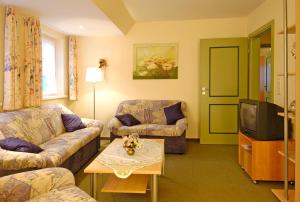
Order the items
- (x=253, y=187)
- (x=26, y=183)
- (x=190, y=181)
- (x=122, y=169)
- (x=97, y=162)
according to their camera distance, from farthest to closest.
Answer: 1. (x=190, y=181)
2. (x=253, y=187)
3. (x=97, y=162)
4. (x=122, y=169)
5. (x=26, y=183)

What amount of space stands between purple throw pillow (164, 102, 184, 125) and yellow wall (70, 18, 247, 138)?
1.51 feet

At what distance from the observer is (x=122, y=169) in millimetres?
2186

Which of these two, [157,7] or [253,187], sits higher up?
[157,7]

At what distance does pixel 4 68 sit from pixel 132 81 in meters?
2.51

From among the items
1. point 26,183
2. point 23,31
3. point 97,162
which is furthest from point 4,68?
point 26,183

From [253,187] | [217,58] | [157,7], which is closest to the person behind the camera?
[253,187]

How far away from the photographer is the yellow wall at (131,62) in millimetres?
5082

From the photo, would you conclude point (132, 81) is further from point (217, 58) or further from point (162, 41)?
point (217, 58)

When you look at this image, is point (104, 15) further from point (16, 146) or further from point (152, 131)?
point (16, 146)

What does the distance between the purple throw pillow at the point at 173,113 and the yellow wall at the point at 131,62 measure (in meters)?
0.46

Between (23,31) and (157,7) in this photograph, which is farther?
(157,7)

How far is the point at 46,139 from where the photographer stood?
3.43 m

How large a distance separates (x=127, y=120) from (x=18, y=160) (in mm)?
2418

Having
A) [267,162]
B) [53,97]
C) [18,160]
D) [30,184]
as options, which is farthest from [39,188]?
[53,97]
